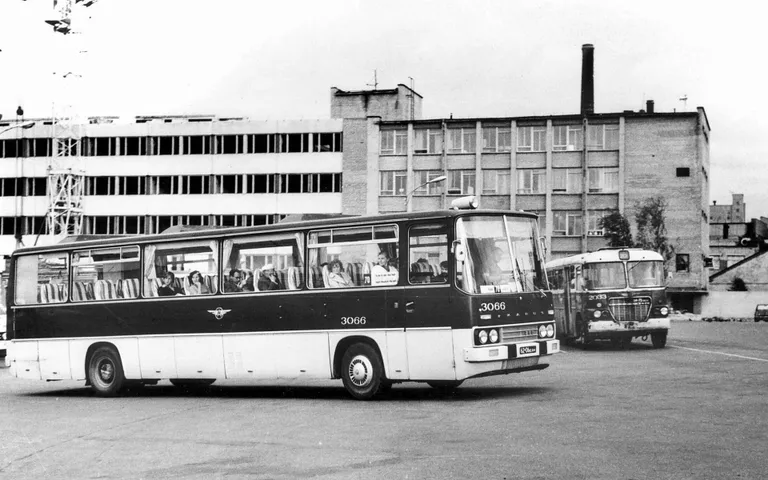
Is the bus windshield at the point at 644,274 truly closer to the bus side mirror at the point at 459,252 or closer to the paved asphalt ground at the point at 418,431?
the paved asphalt ground at the point at 418,431

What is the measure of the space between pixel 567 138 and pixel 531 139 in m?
2.58

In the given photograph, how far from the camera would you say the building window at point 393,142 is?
82.2 m

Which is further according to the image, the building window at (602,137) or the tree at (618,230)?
the building window at (602,137)

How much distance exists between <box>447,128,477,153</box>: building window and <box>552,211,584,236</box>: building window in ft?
26.1

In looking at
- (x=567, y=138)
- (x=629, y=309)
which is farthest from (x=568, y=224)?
(x=629, y=309)

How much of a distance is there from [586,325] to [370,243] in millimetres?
15830

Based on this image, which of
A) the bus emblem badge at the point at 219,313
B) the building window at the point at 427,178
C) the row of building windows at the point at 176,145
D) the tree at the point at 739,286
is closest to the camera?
the bus emblem badge at the point at 219,313

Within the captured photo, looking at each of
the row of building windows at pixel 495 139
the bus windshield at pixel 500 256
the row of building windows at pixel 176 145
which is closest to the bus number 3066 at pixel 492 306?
the bus windshield at pixel 500 256

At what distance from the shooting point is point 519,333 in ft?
55.0

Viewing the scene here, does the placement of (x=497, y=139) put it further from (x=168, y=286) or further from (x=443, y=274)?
(x=443, y=274)

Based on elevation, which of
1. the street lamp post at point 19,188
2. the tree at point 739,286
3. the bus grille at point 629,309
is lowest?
the tree at point 739,286

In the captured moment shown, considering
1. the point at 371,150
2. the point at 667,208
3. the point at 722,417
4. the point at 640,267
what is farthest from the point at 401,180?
the point at 722,417

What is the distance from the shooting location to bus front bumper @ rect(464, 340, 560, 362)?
52.5 ft

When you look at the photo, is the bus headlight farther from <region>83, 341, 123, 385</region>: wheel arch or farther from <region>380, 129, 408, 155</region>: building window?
<region>380, 129, 408, 155</region>: building window
